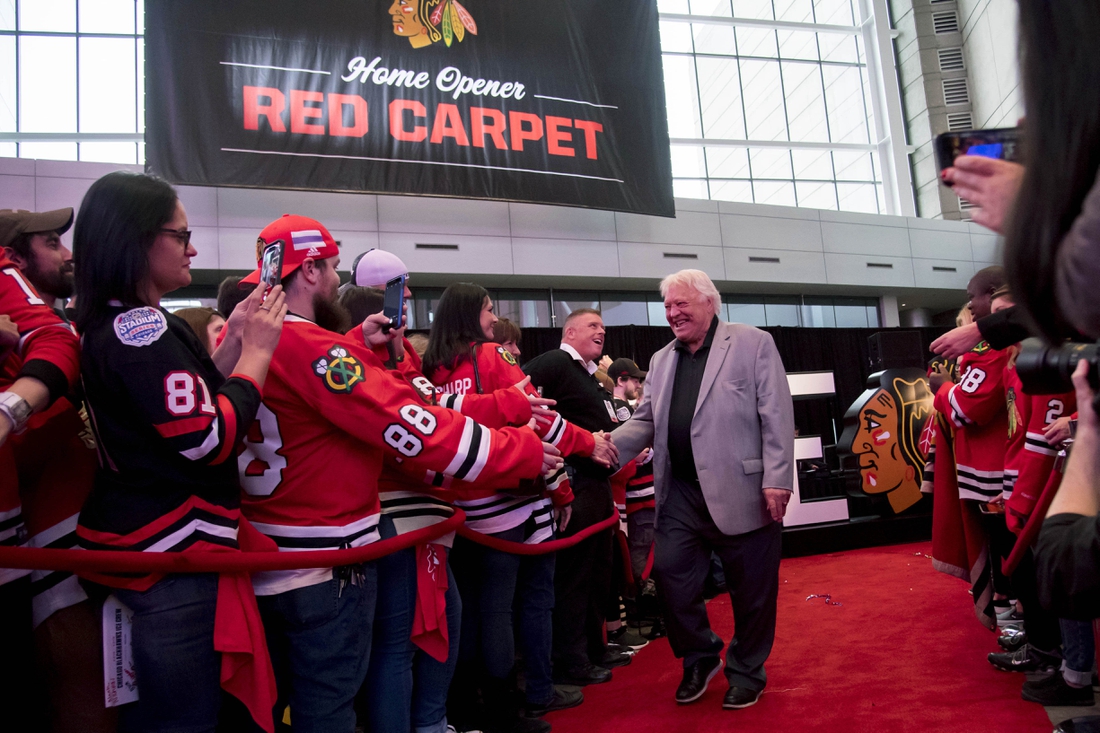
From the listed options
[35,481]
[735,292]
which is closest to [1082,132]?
[35,481]

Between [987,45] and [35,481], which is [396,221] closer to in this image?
[35,481]

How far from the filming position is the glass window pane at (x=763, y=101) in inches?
568

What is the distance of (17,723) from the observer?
5.28ft

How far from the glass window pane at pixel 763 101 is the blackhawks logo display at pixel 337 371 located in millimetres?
13968

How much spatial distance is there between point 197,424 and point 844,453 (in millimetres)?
Result: 7223

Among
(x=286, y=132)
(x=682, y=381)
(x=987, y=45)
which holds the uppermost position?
(x=987, y=45)

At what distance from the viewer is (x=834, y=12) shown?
51.6ft

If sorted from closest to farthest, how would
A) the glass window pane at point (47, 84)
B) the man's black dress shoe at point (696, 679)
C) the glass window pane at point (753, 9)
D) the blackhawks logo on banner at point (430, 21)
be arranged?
the man's black dress shoe at point (696, 679)
the blackhawks logo on banner at point (430, 21)
the glass window pane at point (47, 84)
the glass window pane at point (753, 9)

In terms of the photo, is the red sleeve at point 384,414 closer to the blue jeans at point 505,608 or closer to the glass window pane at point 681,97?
the blue jeans at point 505,608

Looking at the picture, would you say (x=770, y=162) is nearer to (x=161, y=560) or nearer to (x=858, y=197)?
(x=858, y=197)

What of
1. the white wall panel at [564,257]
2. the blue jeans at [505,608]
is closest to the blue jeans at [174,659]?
the blue jeans at [505,608]

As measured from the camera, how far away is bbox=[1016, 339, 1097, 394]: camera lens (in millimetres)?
983

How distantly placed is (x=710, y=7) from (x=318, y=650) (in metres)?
15.3

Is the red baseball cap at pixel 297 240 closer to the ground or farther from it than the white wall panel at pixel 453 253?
closer to the ground
